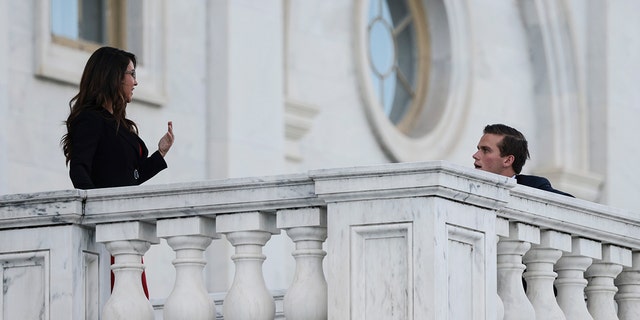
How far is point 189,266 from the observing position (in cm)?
781

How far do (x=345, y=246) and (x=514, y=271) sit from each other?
0.91 metres

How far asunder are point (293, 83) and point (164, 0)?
263cm

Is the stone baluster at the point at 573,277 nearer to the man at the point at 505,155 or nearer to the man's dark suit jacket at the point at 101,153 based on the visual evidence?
the man at the point at 505,155

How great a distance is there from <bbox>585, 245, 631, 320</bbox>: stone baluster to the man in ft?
1.96

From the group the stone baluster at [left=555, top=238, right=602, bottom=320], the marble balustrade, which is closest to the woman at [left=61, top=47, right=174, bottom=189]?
the marble balustrade

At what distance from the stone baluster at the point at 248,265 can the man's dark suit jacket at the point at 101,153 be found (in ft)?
2.95

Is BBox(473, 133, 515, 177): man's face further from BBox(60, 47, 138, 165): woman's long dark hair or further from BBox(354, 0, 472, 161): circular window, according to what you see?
BBox(354, 0, 472, 161): circular window

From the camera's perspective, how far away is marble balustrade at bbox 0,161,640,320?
7.22 metres

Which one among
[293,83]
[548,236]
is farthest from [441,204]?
[293,83]

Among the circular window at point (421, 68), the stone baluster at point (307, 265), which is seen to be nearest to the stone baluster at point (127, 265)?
the stone baluster at point (307, 265)

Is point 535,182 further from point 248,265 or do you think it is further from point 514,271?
point 248,265

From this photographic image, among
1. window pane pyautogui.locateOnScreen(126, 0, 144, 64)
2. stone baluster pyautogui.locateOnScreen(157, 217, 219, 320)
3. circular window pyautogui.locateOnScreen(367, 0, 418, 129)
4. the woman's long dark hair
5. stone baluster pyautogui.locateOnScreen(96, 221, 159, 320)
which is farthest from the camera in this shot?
circular window pyautogui.locateOnScreen(367, 0, 418, 129)

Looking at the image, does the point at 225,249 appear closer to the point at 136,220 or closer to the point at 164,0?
the point at 164,0

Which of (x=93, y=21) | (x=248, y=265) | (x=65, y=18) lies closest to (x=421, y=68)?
(x=93, y=21)
